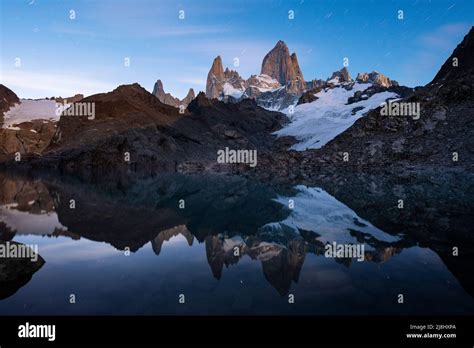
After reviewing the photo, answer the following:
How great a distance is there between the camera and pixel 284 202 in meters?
29.3

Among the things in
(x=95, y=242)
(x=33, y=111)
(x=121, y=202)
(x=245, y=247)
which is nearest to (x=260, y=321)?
(x=245, y=247)

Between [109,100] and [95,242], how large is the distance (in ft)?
389

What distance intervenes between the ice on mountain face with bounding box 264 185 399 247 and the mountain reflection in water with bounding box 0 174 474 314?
0.09 m

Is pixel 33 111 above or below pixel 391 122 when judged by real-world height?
above

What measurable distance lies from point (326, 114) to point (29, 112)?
137192mm

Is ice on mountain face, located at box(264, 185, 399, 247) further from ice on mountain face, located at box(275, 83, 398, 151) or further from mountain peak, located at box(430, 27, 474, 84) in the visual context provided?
ice on mountain face, located at box(275, 83, 398, 151)

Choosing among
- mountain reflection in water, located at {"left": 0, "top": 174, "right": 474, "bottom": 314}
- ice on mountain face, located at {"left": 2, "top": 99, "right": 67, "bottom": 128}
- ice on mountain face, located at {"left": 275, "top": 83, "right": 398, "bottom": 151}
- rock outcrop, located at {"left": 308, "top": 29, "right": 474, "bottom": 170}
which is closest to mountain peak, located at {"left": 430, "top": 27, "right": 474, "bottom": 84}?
rock outcrop, located at {"left": 308, "top": 29, "right": 474, "bottom": 170}

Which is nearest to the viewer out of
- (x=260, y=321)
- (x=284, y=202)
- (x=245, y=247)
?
(x=260, y=321)

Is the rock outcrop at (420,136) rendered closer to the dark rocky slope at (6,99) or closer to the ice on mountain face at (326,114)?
the ice on mountain face at (326,114)

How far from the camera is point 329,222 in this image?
68.5ft

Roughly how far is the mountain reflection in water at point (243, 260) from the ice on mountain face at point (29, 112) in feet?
520

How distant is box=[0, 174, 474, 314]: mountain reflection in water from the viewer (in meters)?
9.09

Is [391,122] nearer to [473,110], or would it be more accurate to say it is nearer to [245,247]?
[473,110]

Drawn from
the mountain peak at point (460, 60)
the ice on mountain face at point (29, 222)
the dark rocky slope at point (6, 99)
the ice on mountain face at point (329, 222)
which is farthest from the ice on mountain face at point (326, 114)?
the dark rocky slope at point (6, 99)
